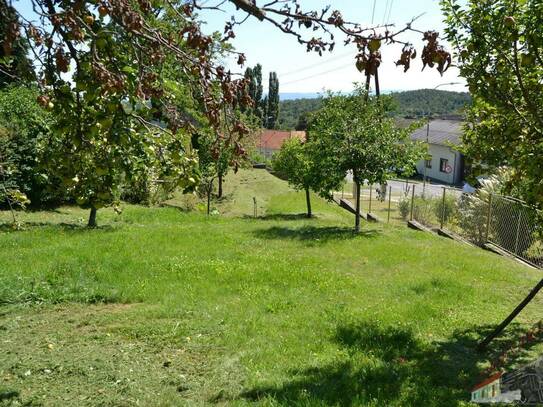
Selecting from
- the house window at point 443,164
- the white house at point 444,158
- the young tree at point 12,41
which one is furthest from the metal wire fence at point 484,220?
the house window at point 443,164

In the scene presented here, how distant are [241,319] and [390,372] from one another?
250 centimetres

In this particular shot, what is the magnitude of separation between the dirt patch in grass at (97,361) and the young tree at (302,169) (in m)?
13.5

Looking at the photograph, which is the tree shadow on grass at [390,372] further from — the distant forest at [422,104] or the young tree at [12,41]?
the distant forest at [422,104]

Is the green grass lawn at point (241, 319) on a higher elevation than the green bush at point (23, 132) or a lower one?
lower

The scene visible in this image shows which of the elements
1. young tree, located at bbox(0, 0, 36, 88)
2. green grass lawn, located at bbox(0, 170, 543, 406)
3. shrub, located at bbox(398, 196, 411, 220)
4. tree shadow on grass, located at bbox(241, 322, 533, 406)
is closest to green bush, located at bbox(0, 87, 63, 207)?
green grass lawn, located at bbox(0, 170, 543, 406)

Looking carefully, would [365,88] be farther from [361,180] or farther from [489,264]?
[489,264]

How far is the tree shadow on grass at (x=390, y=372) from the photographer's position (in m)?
4.98

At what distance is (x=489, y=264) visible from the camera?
11.8 m

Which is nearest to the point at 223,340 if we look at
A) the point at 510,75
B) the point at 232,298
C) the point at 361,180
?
the point at 232,298

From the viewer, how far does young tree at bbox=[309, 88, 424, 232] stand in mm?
16719

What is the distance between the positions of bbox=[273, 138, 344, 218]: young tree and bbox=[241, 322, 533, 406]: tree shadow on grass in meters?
13.2

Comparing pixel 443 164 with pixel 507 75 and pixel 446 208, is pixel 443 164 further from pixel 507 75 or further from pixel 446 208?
pixel 507 75

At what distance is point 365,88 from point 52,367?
49.8 ft

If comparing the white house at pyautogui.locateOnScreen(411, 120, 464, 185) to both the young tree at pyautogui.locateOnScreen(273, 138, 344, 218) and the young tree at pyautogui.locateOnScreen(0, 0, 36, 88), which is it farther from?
the young tree at pyautogui.locateOnScreen(0, 0, 36, 88)
